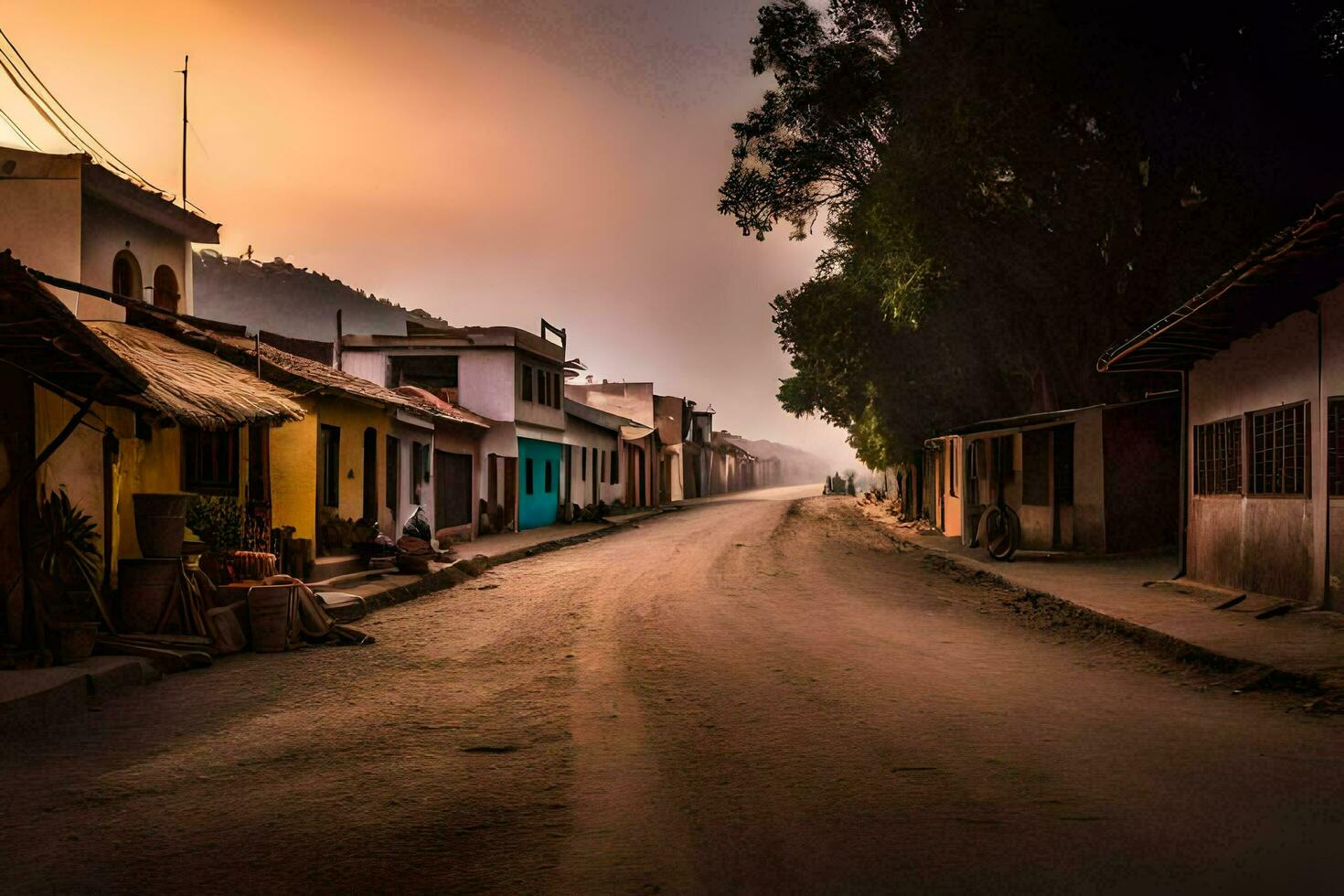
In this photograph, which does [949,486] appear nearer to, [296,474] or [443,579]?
[443,579]

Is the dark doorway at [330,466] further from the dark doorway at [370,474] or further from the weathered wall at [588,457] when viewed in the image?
the weathered wall at [588,457]

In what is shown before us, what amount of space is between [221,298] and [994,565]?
140 ft

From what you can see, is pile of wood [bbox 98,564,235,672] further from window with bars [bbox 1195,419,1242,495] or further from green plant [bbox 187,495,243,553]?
window with bars [bbox 1195,419,1242,495]

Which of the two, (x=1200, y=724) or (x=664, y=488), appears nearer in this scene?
(x=1200, y=724)

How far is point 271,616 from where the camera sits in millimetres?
11055

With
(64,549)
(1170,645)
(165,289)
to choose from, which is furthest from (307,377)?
(1170,645)

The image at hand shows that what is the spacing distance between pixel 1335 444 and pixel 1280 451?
4.95 feet

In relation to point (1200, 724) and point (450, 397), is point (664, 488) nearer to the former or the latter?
point (450, 397)

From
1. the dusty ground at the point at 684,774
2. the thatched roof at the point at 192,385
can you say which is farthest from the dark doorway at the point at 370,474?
the dusty ground at the point at 684,774

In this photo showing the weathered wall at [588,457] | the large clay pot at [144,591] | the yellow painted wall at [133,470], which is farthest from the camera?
the weathered wall at [588,457]

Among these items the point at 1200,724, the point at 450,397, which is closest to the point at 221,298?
the point at 450,397

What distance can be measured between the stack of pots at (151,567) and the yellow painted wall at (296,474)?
5.54m

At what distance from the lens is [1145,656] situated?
1018cm

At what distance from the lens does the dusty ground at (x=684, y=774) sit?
4.36 meters
